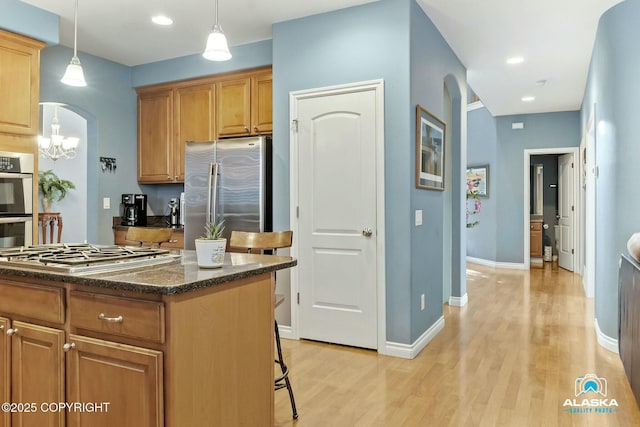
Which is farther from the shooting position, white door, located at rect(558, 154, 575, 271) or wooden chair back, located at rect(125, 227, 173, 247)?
white door, located at rect(558, 154, 575, 271)

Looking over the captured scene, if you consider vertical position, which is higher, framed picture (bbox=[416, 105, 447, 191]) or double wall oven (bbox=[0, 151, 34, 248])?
framed picture (bbox=[416, 105, 447, 191])

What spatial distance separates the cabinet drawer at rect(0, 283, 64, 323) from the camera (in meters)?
1.70

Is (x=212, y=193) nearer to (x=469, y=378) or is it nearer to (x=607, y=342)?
(x=469, y=378)

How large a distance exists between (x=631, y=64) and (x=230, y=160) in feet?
10.8

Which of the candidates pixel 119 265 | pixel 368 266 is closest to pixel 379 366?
pixel 368 266

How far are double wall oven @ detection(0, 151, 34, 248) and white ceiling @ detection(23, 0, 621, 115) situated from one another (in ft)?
4.20

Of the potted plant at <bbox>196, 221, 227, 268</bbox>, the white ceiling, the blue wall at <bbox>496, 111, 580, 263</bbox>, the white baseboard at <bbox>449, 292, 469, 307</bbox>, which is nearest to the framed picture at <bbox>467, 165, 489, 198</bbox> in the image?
the blue wall at <bbox>496, 111, 580, 263</bbox>

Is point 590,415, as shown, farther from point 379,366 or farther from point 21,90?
point 21,90

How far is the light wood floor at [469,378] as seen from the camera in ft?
8.01

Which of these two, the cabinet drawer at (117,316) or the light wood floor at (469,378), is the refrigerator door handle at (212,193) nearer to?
the light wood floor at (469,378)

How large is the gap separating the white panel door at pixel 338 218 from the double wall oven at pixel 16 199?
217cm

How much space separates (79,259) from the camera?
5.93ft

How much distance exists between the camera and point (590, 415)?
2.48 m

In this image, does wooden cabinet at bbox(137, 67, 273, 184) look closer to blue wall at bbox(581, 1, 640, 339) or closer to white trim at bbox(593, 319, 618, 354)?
blue wall at bbox(581, 1, 640, 339)
